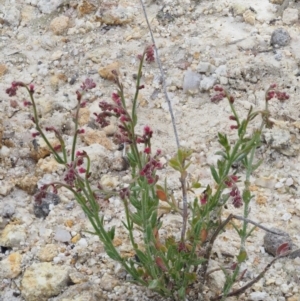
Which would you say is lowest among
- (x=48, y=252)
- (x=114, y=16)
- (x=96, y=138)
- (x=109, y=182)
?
(x=48, y=252)

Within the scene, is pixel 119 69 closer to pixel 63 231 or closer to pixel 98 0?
pixel 98 0

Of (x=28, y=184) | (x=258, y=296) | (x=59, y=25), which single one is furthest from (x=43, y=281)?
(x=59, y=25)

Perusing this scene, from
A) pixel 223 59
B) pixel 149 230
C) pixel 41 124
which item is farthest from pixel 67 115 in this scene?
pixel 149 230

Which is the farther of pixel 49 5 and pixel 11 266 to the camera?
pixel 49 5

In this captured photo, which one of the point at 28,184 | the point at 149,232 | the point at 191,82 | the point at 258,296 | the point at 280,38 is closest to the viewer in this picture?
the point at 149,232

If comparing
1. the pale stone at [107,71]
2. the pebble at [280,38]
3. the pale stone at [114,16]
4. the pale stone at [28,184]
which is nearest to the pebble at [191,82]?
the pale stone at [107,71]

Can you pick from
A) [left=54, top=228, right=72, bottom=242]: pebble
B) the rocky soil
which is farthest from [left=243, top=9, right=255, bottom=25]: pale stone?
[left=54, top=228, right=72, bottom=242]: pebble

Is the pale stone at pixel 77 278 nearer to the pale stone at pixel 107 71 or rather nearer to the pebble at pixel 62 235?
the pebble at pixel 62 235

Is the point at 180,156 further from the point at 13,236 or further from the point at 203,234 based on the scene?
the point at 13,236
